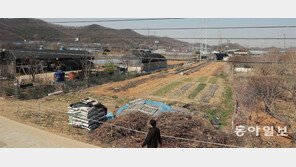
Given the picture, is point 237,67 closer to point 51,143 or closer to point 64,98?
point 64,98

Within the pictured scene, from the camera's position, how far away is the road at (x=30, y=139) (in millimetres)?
6523

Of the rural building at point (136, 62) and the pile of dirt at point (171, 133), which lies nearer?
the pile of dirt at point (171, 133)

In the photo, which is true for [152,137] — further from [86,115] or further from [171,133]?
[86,115]

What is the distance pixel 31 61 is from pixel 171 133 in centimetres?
1898

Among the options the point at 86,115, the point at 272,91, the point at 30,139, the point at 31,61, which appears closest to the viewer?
the point at 30,139

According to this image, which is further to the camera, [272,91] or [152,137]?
[272,91]

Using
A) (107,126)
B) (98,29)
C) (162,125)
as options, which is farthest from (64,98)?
(98,29)

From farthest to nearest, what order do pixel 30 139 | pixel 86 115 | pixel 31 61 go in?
pixel 31 61 < pixel 86 115 < pixel 30 139

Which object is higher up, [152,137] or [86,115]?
[152,137]

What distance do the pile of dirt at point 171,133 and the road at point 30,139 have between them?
0.87 meters

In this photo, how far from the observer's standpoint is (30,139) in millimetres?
6961

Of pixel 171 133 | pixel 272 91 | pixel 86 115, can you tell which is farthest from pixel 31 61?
pixel 272 91

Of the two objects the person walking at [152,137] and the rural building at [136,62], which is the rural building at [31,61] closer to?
the rural building at [136,62]

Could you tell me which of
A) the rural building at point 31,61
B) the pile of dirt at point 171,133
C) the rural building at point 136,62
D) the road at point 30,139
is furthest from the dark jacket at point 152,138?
the rural building at point 136,62
